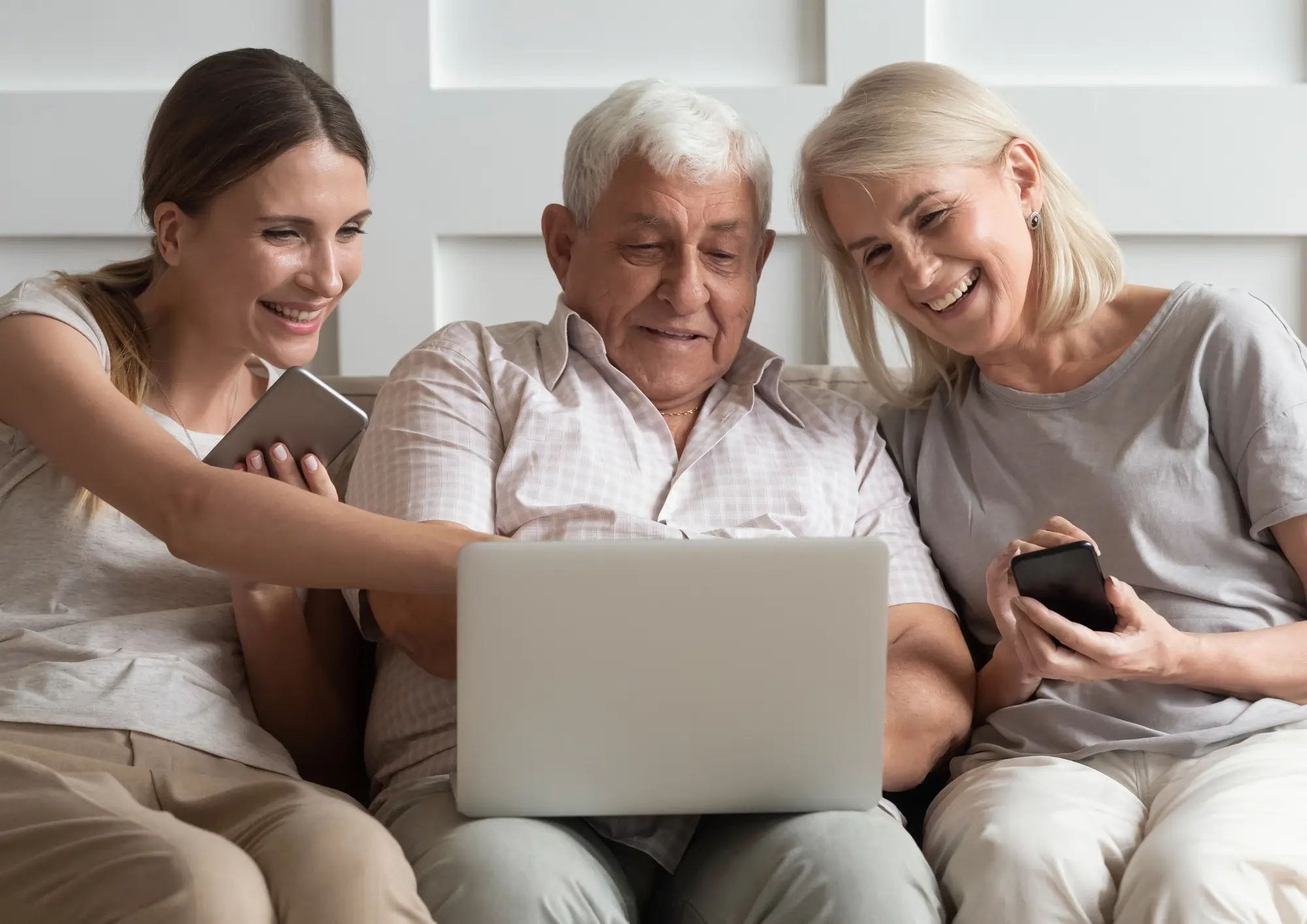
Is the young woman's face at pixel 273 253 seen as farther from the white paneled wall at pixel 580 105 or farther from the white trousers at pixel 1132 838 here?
the white trousers at pixel 1132 838

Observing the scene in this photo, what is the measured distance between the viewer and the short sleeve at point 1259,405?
140 cm

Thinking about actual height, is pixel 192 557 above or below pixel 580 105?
below

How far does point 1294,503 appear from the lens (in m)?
1.39

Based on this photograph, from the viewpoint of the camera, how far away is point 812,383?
184 centimetres

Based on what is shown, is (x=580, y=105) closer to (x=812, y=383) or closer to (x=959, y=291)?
(x=812, y=383)

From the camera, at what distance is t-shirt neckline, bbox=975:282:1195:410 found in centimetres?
152

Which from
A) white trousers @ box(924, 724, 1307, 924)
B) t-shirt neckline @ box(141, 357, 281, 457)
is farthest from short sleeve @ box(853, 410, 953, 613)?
t-shirt neckline @ box(141, 357, 281, 457)

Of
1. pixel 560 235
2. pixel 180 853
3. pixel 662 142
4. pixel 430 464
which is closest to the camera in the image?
pixel 180 853

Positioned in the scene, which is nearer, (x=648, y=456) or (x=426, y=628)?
(x=426, y=628)

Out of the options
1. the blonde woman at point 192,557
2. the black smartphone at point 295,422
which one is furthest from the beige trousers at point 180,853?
the black smartphone at point 295,422

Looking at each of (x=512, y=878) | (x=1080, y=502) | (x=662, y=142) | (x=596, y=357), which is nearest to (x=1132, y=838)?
(x=1080, y=502)

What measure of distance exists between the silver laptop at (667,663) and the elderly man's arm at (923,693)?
0.94ft

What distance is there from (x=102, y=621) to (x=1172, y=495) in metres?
1.21

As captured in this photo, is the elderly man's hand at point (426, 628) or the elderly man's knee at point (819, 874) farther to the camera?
the elderly man's hand at point (426, 628)
